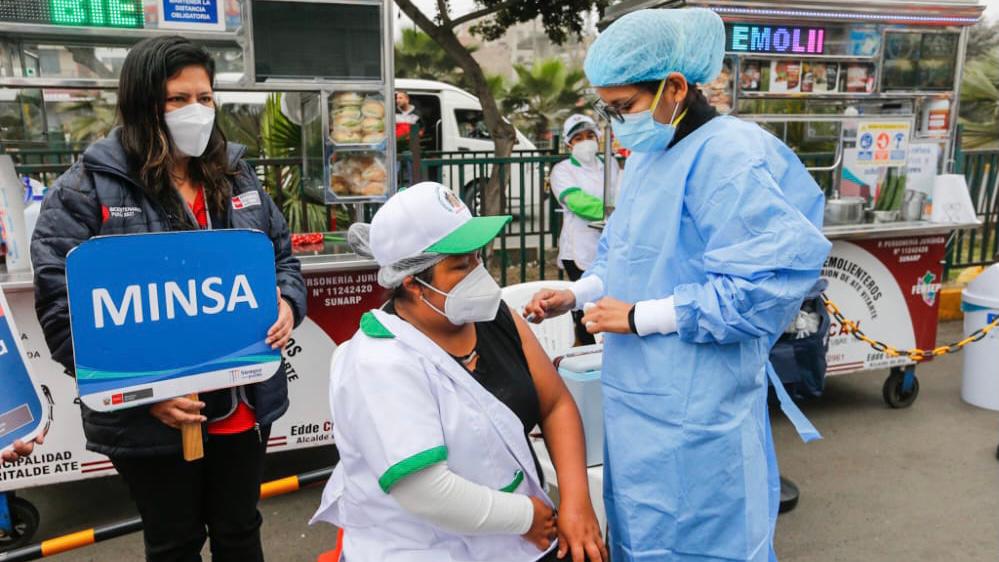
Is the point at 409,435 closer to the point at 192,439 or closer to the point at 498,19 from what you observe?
the point at 192,439

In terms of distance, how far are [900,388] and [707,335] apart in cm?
362

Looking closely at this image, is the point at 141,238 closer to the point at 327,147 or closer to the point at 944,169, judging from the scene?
the point at 327,147

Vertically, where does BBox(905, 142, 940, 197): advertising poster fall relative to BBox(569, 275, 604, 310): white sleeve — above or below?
above

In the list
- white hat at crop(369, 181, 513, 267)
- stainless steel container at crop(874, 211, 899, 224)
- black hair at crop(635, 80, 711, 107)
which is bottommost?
stainless steel container at crop(874, 211, 899, 224)

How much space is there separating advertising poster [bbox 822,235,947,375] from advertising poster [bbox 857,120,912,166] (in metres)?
0.56

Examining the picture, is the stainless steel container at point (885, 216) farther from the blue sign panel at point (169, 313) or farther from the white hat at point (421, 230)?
the blue sign panel at point (169, 313)

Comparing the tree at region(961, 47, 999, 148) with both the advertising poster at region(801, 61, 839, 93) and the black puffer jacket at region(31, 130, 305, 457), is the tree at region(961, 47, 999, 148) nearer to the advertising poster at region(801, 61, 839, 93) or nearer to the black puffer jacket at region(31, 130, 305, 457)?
the advertising poster at region(801, 61, 839, 93)

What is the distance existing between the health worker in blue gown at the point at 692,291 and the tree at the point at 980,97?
31.4 ft

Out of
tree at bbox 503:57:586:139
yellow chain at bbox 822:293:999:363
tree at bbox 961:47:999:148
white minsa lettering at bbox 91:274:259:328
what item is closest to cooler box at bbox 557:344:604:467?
white minsa lettering at bbox 91:274:259:328

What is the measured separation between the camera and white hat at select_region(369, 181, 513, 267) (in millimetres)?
1715

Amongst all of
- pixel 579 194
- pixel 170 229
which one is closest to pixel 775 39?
pixel 579 194

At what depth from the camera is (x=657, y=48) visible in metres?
1.77

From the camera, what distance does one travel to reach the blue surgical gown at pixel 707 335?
5.54ft

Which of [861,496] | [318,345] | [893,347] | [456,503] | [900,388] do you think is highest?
[456,503]
